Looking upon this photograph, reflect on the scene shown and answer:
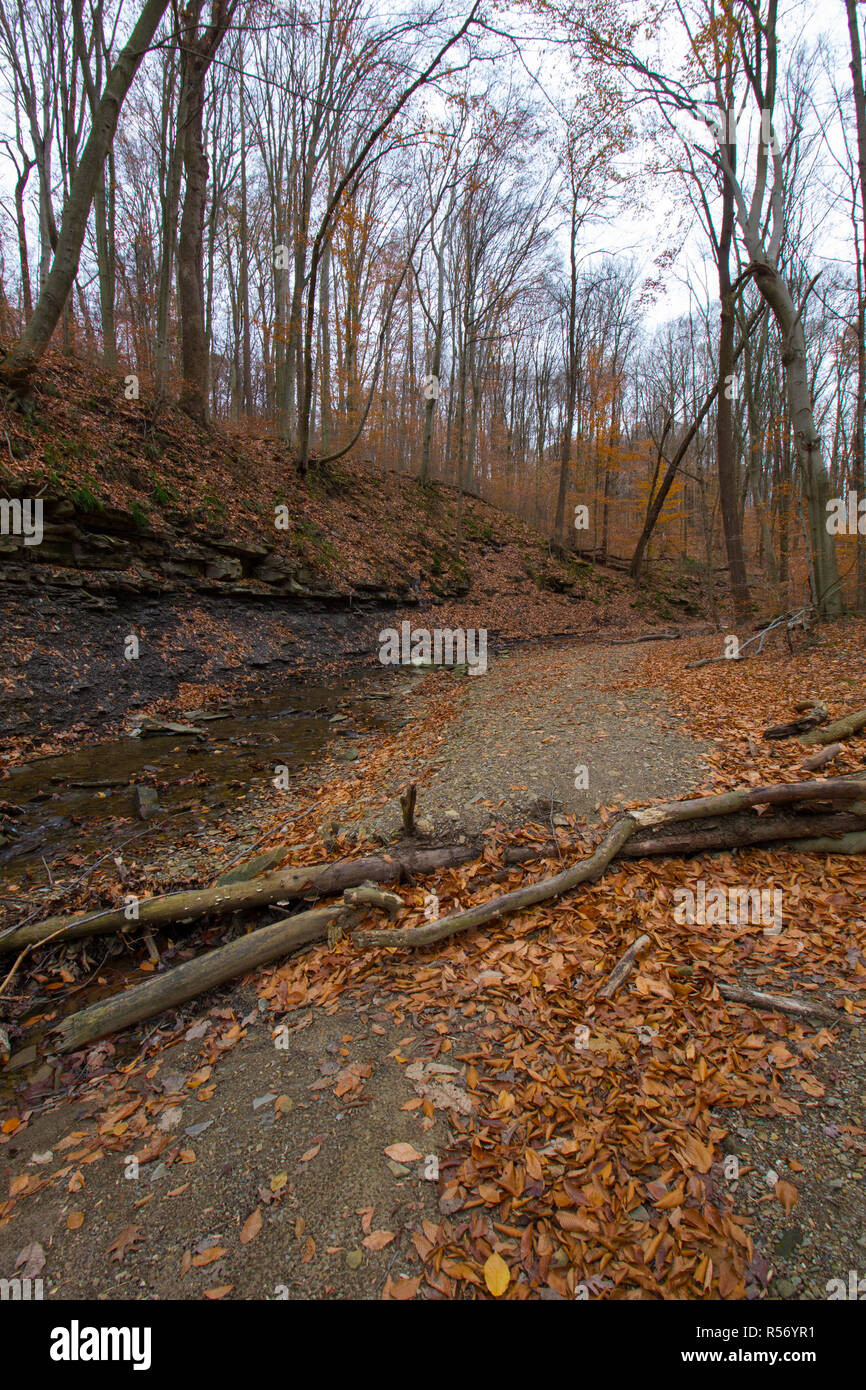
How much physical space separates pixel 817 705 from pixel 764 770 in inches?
69.3

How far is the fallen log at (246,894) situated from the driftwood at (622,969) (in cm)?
138

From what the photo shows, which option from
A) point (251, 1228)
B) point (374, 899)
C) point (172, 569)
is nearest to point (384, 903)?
point (374, 899)

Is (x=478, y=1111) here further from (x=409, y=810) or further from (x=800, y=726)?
(x=800, y=726)

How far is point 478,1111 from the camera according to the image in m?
2.38

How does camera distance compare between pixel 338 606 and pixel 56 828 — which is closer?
pixel 56 828

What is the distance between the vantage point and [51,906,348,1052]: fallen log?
314 centimetres

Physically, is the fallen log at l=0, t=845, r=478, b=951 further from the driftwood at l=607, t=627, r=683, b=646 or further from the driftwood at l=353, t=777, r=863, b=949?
the driftwood at l=607, t=627, r=683, b=646

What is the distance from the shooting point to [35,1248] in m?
2.10

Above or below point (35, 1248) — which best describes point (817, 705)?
above

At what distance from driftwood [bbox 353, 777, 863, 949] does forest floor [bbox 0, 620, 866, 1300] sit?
4.6 inches

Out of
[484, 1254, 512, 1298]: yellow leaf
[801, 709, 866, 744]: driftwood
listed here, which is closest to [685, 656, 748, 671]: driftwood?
[801, 709, 866, 744]: driftwood

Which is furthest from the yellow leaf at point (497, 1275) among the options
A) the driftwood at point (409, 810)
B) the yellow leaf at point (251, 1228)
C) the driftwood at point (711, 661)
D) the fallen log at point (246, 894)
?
the driftwood at point (711, 661)
